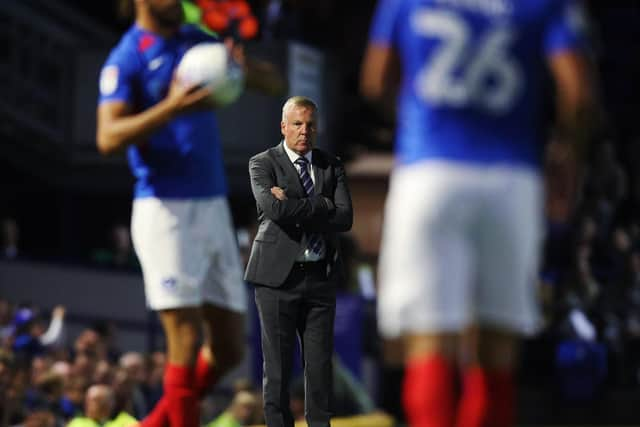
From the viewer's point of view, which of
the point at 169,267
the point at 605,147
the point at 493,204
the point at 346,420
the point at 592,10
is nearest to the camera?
the point at 493,204

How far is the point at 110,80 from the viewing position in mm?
5770

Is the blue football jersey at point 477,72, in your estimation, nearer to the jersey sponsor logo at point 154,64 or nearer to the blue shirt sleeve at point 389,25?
the blue shirt sleeve at point 389,25

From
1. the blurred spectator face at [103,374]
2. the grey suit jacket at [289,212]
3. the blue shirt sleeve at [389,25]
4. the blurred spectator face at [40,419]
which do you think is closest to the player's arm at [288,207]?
the grey suit jacket at [289,212]

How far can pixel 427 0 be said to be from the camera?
415 cm

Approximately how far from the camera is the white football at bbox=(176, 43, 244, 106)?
5426 mm

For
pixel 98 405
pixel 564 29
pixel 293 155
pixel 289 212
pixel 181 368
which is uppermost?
pixel 564 29

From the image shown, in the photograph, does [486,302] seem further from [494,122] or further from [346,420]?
[346,420]

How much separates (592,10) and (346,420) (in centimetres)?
1146

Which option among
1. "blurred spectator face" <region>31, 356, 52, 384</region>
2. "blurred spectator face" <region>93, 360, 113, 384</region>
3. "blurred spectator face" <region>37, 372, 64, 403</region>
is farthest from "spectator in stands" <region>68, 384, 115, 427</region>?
"blurred spectator face" <region>93, 360, 113, 384</region>

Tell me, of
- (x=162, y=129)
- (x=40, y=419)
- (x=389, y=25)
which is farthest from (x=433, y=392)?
(x=40, y=419)

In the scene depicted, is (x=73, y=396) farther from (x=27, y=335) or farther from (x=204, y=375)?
(x=204, y=375)

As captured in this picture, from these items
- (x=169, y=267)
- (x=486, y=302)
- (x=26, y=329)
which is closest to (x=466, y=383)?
(x=486, y=302)

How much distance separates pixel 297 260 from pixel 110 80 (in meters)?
1.20

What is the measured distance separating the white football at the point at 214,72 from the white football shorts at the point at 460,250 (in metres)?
1.49
